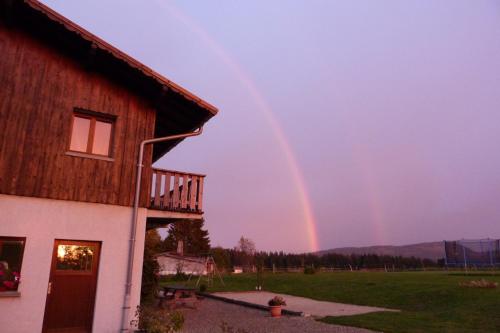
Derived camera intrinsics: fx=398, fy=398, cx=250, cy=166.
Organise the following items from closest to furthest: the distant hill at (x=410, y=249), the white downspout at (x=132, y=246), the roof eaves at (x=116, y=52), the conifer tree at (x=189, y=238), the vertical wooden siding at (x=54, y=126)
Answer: the vertical wooden siding at (x=54, y=126), the white downspout at (x=132, y=246), the roof eaves at (x=116, y=52), the conifer tree at (x=189, y=238), the distant hill at (x=410, y=249)

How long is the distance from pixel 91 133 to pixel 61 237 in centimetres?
281

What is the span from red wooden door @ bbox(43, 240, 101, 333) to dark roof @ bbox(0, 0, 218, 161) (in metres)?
4.56

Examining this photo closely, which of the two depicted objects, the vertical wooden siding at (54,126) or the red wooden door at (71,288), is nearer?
the red wooden door at (71,288)

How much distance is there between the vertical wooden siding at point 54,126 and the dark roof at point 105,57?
31cm

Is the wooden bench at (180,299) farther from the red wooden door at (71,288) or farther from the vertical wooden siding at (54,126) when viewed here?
the vertical wooden siding at (54,126)

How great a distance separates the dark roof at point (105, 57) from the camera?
402 inches

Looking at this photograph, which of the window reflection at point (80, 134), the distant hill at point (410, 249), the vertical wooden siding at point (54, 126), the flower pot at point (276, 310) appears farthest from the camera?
the distant hill at point (410, 249)

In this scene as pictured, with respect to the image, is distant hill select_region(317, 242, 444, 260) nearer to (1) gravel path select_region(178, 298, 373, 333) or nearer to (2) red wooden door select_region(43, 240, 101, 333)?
(1) gravel path select_region(178, 298, 373, 333)

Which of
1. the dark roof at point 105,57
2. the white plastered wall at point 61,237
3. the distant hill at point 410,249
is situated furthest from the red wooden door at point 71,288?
the distant hill at point 410,249

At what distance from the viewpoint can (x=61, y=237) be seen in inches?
375

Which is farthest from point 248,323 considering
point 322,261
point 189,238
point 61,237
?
point 189,238

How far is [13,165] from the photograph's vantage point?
367 inches

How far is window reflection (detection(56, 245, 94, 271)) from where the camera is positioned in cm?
958

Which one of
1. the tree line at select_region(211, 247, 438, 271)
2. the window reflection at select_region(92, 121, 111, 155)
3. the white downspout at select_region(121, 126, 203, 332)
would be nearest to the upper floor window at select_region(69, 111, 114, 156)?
the window reflection at select_region(92, 121, 111, 155)
